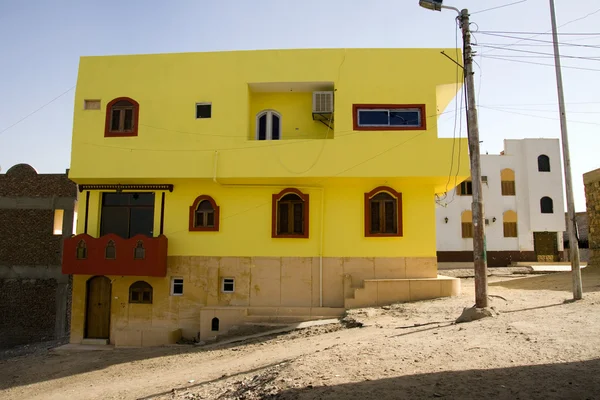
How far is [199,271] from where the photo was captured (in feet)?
50.8

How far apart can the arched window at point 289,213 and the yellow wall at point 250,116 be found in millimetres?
1054

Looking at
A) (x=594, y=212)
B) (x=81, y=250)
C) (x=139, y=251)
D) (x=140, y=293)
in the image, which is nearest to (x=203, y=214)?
(x=139, y=251)

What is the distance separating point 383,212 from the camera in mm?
15289

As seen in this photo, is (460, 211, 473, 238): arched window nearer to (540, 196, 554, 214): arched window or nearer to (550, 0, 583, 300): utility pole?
(540, 196, 554, 214): arched window

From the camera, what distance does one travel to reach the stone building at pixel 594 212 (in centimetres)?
1819

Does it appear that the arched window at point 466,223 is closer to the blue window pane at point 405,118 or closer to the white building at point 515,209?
the white building at point 515,209

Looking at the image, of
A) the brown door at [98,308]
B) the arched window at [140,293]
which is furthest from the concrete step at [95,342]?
the arched window at [140,293]

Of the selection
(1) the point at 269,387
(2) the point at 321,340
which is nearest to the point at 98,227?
(2) the point at 321,340

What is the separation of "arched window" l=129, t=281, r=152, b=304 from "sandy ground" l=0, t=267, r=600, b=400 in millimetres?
1753

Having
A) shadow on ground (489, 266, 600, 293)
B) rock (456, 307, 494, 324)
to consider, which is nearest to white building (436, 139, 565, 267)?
shadow on ground (489, 266, 600, 293)

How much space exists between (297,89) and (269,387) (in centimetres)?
1110

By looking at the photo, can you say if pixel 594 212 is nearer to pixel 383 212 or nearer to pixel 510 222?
pixel 383 212

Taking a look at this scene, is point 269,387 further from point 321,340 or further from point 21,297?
point 21,297

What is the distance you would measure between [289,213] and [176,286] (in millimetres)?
4526
